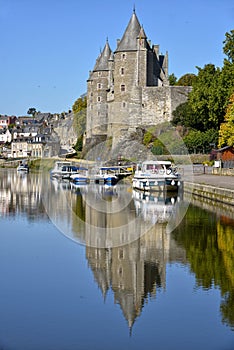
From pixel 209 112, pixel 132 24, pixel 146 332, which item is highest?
pixel 132 24

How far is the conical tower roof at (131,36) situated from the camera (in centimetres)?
4461

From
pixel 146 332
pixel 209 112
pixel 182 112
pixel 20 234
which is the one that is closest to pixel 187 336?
pixel 146 332

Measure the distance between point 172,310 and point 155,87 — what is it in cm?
3802

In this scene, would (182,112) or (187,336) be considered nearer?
(187,336)

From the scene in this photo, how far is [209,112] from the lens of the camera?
128 ft

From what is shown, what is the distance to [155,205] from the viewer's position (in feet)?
77.2

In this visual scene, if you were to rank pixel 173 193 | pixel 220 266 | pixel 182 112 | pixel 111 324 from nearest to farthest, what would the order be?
pixel 111 324
pixel 220 266
pixel 173 193
pixel 182 112

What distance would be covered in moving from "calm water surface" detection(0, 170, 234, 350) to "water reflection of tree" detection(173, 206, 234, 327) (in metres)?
0.02

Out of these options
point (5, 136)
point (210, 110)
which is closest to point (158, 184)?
point (210, 110)

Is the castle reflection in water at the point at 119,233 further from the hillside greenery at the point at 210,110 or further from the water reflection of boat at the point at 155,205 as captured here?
the hillside greenery at the point at 210,110

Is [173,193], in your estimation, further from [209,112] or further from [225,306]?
[225,306]

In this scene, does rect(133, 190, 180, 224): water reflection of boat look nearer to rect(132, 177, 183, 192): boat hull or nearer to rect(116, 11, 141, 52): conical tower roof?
rect(132, 177, 183, 192): boat hull

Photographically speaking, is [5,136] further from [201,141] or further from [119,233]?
[119,233]

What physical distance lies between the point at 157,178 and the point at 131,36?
61.3 feet
